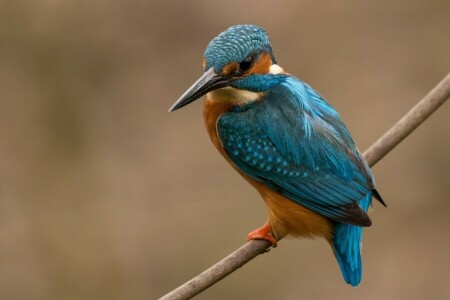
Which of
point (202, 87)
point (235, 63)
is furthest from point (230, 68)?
point (202, 87)

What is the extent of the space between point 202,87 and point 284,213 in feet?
2.34

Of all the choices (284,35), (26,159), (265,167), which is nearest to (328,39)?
(284,35)

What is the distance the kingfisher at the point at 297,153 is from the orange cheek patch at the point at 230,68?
0.54 feet

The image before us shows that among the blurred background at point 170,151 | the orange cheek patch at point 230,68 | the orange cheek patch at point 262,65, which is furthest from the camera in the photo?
the blurred background at point 170,151

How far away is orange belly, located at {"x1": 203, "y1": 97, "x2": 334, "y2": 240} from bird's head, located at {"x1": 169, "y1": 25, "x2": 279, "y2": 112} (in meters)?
0.18

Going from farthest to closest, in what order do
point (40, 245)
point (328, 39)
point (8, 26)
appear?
1. point (328, 39)
2. point (40, 245)
3. point (8, 26)

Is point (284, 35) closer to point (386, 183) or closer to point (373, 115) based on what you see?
point (373, 115)

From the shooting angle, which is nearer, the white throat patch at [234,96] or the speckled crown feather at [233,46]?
the speckled crown feather at [233,46]

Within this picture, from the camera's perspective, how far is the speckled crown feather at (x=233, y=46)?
125 inches

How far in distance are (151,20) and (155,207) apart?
1.14 meters

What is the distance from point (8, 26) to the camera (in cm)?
474

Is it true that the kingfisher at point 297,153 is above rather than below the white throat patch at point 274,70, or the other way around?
below

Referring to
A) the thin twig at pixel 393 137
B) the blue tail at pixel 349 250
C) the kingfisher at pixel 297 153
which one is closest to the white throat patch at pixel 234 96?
the kingfisher at pixel 297 153

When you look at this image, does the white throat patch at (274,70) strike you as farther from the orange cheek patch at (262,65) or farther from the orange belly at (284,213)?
the orange belly at (284,213)
